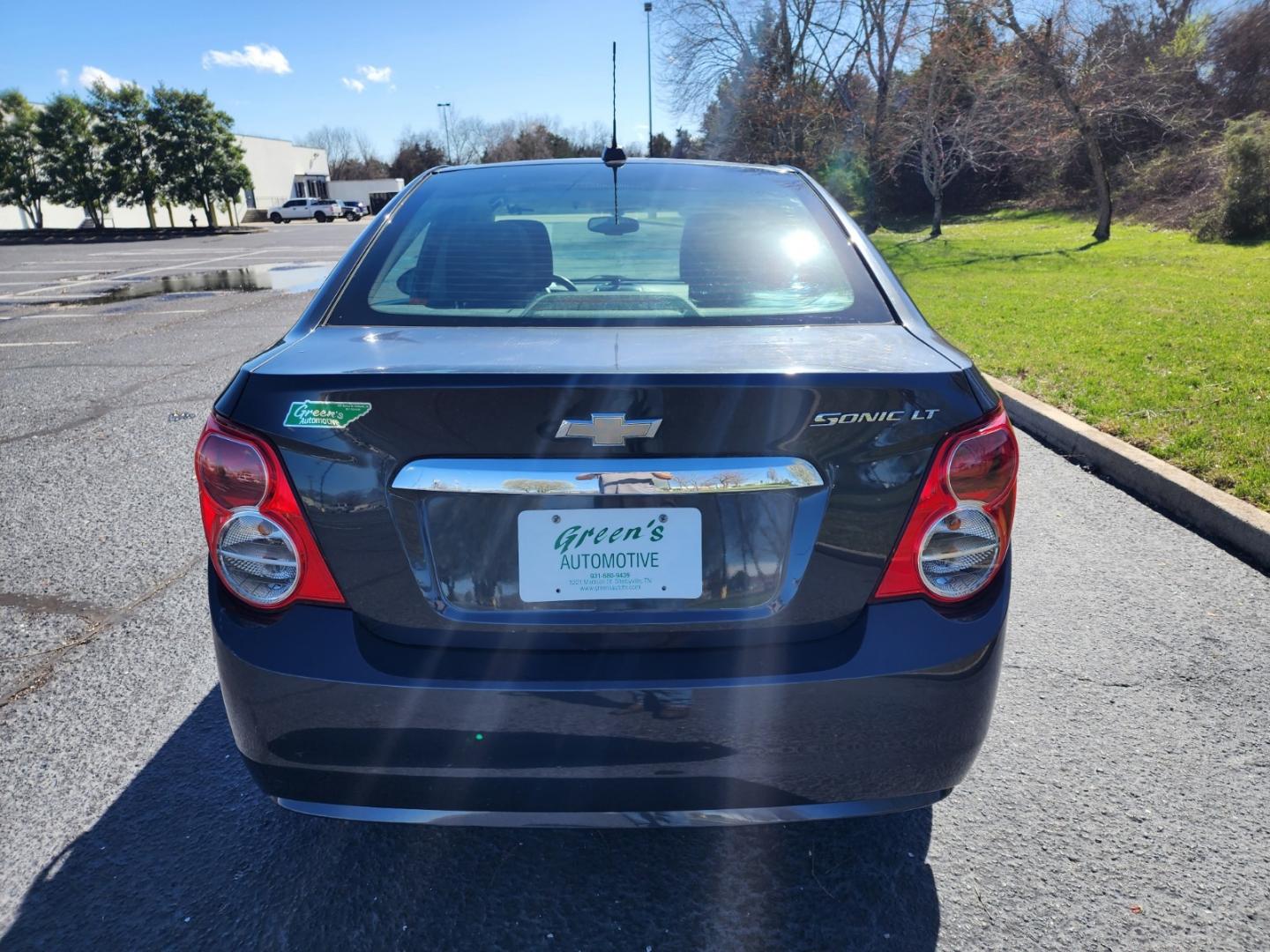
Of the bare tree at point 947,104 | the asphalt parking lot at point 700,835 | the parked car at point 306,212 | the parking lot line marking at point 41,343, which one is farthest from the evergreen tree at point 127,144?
the asphalt parking lot at point 700,835

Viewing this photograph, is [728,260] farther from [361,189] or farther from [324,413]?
[361,189]

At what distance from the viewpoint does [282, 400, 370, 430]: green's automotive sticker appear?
166cm

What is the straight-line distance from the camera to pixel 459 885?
2.10m

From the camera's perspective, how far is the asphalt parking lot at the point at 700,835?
1.97 meters

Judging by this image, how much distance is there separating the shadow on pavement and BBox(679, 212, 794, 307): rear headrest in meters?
1.38

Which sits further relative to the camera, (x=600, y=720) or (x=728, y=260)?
(x=728, y=260)

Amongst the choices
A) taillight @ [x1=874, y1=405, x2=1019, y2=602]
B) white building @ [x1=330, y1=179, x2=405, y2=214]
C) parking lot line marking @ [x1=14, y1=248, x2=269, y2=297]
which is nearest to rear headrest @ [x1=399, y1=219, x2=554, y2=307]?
taillight @ [x1=874, y1=405, x2=1019, y2=602]

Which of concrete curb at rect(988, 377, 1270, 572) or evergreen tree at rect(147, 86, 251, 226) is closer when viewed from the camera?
concrete curb at rect(988, 377, 1270, 572)

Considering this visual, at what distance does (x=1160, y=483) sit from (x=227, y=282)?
16510 mm

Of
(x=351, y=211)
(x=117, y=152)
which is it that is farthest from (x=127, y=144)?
(x=351, y=211)

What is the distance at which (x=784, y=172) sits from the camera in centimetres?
309

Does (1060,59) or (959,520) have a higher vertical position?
(1060,59)

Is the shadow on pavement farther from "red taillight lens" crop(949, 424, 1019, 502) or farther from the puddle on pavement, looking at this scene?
the puddle on pavement

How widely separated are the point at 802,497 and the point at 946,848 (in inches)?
44.3
